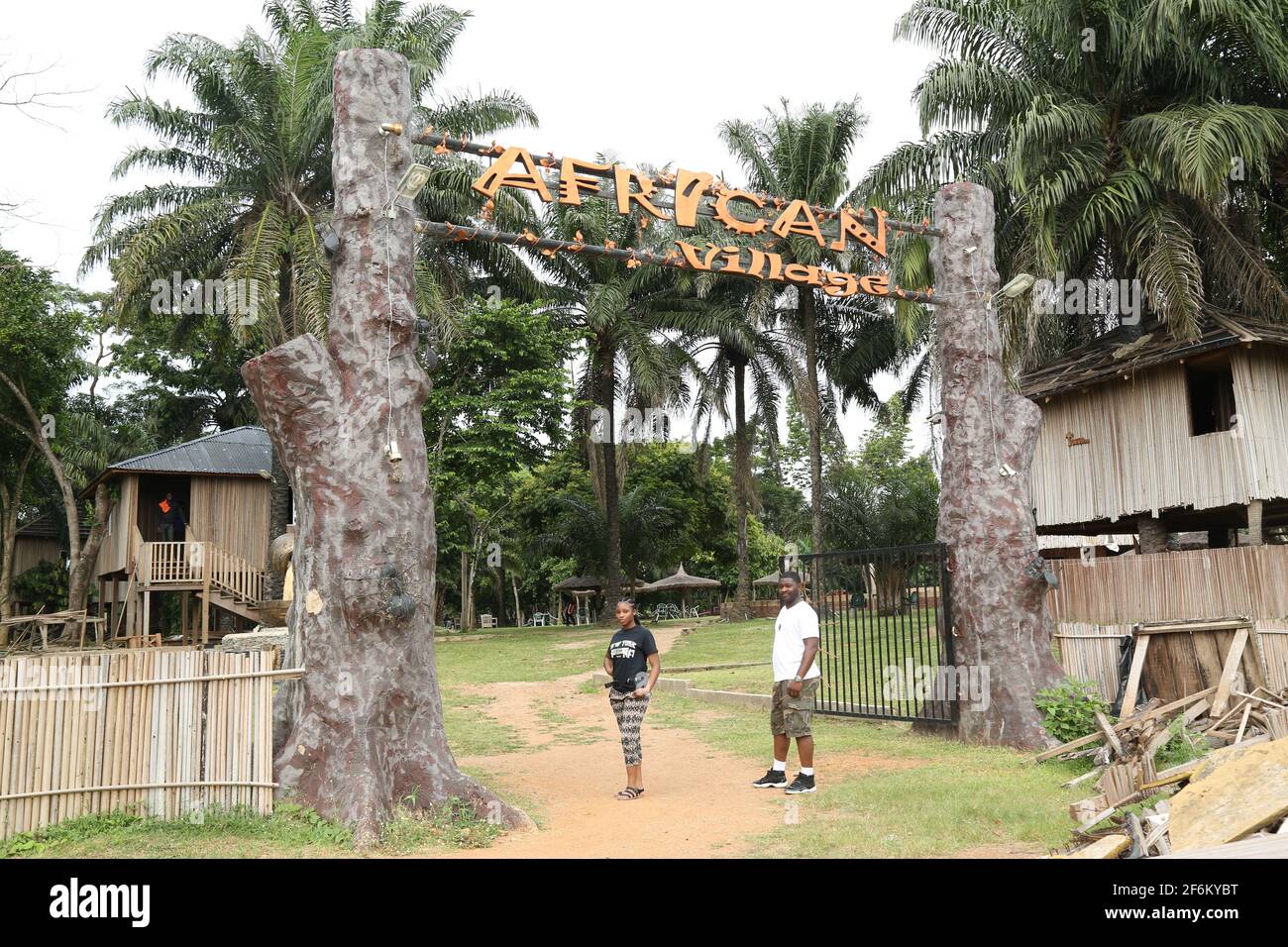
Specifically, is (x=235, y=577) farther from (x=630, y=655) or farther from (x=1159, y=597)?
(x=1159, y=597)

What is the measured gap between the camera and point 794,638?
880 centimetres

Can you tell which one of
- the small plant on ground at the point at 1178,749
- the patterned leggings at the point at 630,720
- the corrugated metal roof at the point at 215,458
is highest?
the corrugated metal roof at the point at 215,458

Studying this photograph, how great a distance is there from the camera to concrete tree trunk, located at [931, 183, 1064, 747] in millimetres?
11203

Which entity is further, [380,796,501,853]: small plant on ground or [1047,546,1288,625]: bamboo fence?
[1047,546,1288,625]: bamboo fence

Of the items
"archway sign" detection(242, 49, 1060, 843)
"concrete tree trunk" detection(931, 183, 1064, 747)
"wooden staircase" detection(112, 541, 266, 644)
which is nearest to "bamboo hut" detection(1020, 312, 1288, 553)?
"concrete tree trunk" detection(931, 183, 1064, 747)

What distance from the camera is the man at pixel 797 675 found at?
870 cm

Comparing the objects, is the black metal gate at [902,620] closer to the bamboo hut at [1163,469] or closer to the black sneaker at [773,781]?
the bamboo hut at [1163,469]

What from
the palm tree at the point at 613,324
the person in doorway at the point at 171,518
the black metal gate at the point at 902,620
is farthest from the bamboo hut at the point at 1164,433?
the person in doorway at the point at 171,518

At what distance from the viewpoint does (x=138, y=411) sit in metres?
37.5

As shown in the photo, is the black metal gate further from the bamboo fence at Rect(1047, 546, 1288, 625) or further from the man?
the bamboo fence at Rect(1047, 546, 1288, 625)

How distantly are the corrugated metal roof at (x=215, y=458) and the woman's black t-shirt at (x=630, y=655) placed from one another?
1988 centimetres

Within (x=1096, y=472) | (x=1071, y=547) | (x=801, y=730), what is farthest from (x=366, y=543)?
(x=1071, y=547)

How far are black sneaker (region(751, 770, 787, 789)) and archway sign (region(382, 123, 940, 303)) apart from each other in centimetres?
513

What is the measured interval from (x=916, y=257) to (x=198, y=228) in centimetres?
1603
